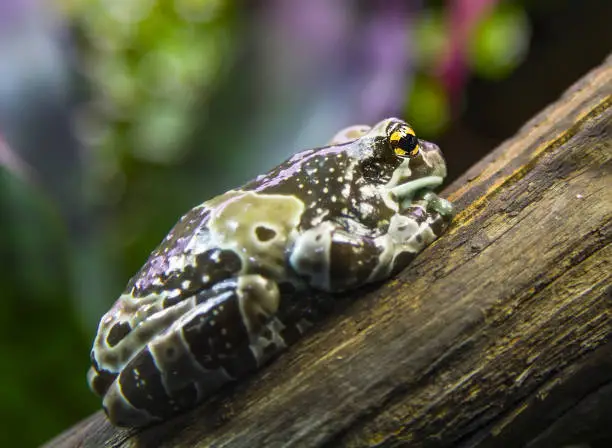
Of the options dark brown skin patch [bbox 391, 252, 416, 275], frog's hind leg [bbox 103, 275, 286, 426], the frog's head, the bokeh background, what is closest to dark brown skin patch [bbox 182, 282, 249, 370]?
frog's hind leg [bbox 103, 275, 286, 426]

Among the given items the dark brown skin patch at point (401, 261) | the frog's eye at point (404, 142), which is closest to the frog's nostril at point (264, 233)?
the dark brown skin patch at point (401, 261)

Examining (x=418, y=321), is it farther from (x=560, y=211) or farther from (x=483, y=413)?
(x=560, y=211)

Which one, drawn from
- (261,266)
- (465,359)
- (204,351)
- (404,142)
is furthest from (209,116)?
(465,359)

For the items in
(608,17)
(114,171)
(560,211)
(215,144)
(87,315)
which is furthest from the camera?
(114,171)

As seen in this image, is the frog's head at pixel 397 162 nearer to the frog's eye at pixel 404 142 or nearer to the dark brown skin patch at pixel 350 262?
the frog's eye at pixel 404 142

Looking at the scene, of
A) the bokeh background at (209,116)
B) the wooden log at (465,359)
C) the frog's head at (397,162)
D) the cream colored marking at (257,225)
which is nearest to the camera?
the wooden log at (465,359)

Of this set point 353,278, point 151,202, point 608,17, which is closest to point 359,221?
point 353,278

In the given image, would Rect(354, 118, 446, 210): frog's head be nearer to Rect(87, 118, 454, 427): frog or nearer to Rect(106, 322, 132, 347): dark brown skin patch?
Rect(87, 118, 454, 427): frog
